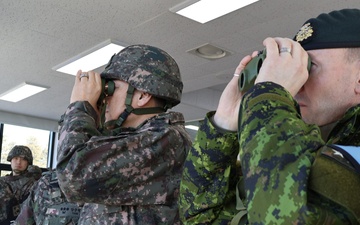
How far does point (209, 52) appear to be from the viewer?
5105 millimetres

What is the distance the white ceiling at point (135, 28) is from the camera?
3.96 meters

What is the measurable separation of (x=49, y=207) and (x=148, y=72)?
144 cm

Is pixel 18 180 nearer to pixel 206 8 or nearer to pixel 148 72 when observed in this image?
pixel 206 8

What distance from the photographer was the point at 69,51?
17.0 ft

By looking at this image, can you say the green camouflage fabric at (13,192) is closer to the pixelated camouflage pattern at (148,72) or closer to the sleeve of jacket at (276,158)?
the pixelated camouflage pattern at (148,72)

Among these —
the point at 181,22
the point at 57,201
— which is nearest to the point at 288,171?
the point at 57,201

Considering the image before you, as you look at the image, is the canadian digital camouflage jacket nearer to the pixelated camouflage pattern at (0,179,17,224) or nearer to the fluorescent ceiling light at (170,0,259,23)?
the fluorescent ceiling light at (170,0,259,23)

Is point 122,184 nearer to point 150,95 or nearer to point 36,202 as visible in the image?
point 150,95

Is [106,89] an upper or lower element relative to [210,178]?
upper

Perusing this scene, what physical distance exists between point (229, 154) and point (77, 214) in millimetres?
1880

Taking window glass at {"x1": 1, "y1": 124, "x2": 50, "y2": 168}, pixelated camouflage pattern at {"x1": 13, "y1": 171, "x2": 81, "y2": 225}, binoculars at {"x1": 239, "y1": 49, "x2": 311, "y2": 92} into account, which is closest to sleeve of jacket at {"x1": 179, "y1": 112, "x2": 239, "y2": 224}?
binoculars at {"x1": 239, "y1": 49, "x2": 311, "y2": 92}

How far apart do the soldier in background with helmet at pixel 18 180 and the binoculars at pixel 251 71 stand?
5043 mm

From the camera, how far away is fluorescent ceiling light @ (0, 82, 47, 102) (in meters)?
6.87

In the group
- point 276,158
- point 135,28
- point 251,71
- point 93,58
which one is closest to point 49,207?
point 135,28
